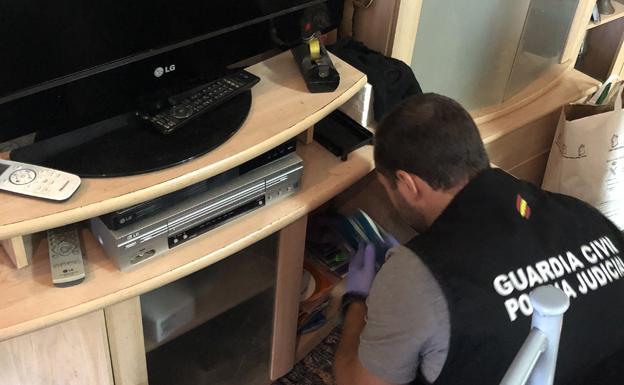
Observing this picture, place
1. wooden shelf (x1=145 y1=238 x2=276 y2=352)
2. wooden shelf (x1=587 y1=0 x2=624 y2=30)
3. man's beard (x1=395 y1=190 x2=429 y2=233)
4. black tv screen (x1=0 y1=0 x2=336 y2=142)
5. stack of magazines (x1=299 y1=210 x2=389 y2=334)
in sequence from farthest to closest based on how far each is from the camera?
wooden shelf (x1=587 y1=0 x2=624 y2=30)
stack of magazines (x1=299 y1=210 x2=389 y2=334)
wooden shelf (x1=145 y1=238 x2=276 y2=352)
man's beard (x1=395 y1=190 x2=429 y2=233)
black tv screen (x1=0 y1=0 x2=336 y2=142)

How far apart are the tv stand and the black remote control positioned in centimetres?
2

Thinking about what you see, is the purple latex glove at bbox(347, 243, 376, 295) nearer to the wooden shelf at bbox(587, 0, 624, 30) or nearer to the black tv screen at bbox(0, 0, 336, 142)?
the black tv screen at bbox(0, 0, 336, 142)

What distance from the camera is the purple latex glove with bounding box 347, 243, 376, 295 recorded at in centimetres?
137

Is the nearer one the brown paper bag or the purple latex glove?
the purple latex glove

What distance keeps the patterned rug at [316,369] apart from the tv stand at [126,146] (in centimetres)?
73

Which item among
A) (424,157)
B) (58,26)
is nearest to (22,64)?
(58,26)

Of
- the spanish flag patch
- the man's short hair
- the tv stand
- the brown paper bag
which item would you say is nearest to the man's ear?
the man's short hair

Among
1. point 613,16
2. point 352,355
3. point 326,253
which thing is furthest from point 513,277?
point 613,16

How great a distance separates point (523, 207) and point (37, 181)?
77cm

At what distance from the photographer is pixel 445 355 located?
1.05 metres

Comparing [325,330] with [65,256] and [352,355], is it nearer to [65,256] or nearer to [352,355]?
[352,355]

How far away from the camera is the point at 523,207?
114 centimetres

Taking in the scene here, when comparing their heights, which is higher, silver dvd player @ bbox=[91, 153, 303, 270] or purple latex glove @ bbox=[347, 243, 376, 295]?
silver dvd player @ bbox=[91, 153, 303, 270]

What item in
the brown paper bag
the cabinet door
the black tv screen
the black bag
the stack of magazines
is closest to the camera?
the black tv screen
